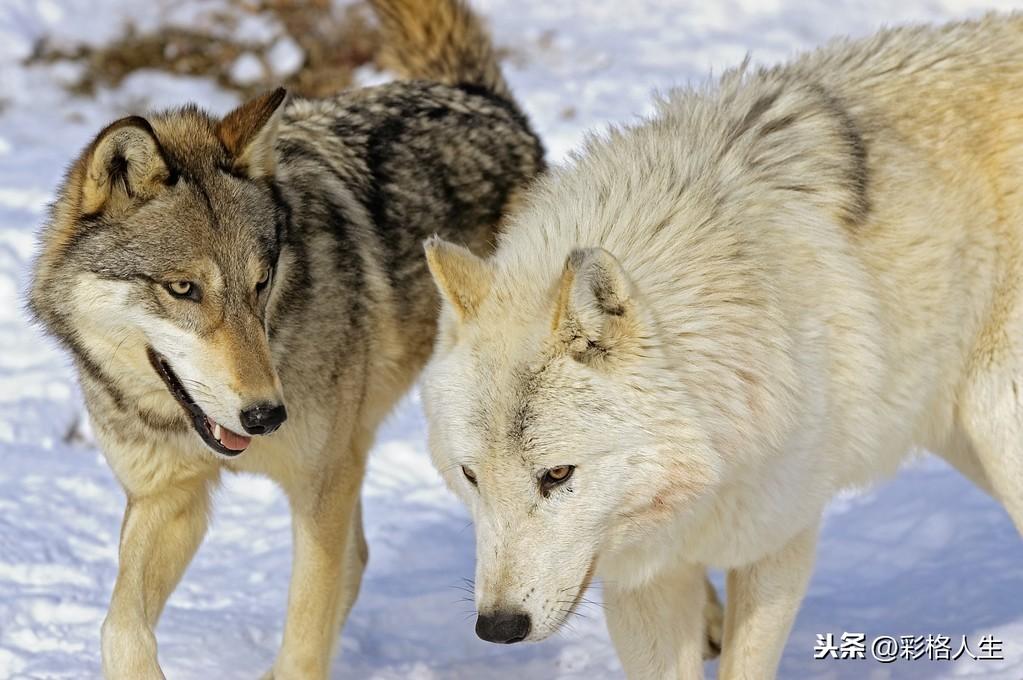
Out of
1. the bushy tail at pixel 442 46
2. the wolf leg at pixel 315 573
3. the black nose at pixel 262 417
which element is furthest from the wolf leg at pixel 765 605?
the bushy tail at pixel 442 46

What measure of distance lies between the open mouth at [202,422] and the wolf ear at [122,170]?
0.48 metres

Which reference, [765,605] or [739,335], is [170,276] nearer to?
[739,335]

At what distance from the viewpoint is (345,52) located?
37.0 feet

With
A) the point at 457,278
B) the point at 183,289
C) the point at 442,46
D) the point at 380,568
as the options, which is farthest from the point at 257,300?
the point at 380,568

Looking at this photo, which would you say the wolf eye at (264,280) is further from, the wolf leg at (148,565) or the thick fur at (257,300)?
the wolf leg at (148,565)

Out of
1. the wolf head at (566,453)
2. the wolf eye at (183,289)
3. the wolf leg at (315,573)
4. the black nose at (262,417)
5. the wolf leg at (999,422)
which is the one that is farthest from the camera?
the wolf leg at (315,573)

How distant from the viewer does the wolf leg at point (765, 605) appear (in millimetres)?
4148

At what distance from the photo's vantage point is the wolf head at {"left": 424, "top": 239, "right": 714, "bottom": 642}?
11.1ft

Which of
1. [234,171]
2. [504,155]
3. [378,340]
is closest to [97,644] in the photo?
[378,340]

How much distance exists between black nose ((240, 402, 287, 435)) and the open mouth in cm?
15

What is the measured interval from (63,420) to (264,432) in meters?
3.64

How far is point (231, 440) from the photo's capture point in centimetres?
399

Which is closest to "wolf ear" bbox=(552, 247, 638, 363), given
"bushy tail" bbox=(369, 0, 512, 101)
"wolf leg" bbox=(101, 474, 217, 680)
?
"wolf leg" bbox=(101, 474, 217, 680)

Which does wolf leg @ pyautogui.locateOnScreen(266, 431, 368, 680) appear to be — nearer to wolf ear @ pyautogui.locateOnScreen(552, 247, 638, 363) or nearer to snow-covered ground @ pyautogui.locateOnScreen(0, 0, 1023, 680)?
snow-covered ground @ pyautogui.locateOnScreen(0, 0, 1023, 680)
